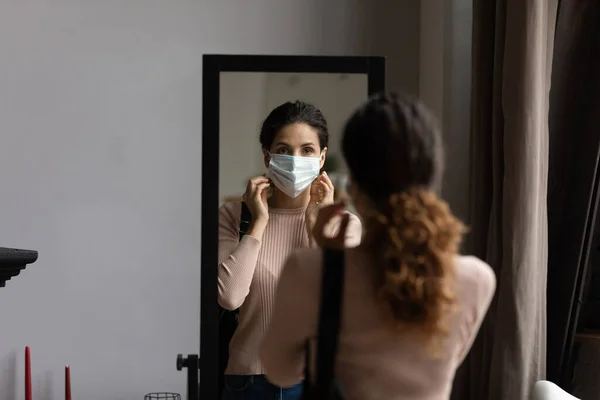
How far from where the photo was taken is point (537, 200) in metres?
1.65

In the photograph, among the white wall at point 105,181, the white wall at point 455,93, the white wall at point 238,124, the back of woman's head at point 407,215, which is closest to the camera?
the back of woman's head at point 407,215

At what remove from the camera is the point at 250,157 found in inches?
57.9

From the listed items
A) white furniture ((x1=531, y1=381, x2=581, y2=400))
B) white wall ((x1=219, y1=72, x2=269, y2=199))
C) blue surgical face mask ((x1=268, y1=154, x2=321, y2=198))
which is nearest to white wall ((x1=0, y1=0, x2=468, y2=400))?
white wall ((x1=219, y1=72, x2=269, y2=199))

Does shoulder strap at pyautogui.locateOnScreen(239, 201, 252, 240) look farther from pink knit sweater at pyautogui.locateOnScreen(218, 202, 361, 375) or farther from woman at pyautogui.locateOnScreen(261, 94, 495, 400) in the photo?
woman at pyautogui.locateOnScreen(261, 94, 495, 400)

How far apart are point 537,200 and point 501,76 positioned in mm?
315

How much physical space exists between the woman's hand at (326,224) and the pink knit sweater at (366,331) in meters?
0.02

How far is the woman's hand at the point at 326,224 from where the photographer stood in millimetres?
944

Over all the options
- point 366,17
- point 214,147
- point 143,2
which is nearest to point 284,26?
point 366,17

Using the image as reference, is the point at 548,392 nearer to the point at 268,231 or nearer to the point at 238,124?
the point at 268,231

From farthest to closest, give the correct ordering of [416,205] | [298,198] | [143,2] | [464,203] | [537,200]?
[143,2] → [464,203] → [537,200] → [298,198] → [416,205]

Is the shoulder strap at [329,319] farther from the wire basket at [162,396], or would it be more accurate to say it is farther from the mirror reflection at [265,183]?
the wire basket at [162,396]

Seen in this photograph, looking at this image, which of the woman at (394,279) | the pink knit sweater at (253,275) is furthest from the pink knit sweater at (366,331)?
the pink knit sweater at (253,275)

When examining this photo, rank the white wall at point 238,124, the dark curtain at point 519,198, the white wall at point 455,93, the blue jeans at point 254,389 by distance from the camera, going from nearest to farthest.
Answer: the blue jeans at point 254,389 < the white wall at point 238,124 < the dark curtain at point 519,198 < the white wall at point 455,93

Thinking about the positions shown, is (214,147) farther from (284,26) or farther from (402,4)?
(402,4)
